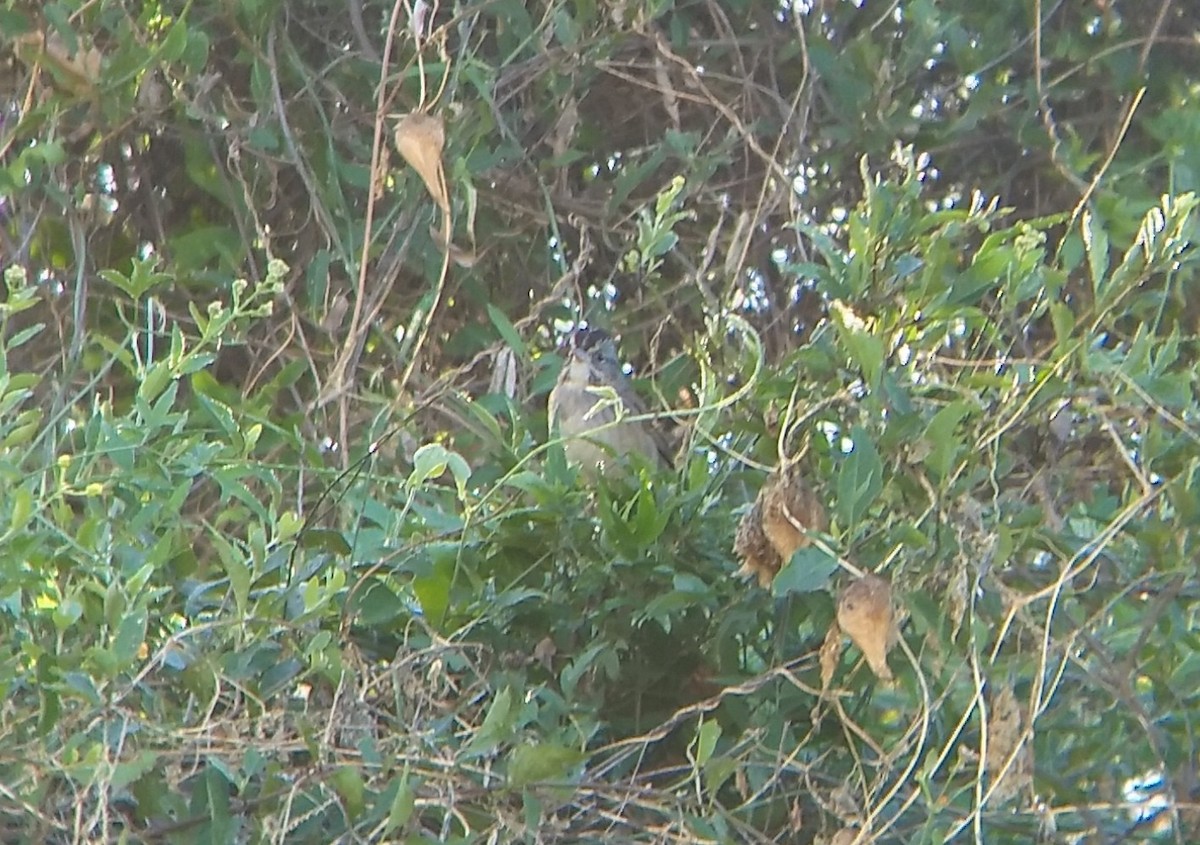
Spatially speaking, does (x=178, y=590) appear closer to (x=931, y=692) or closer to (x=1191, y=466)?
(x=931, y=692)

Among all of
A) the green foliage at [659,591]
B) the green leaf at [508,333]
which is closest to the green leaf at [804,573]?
the green foliage at [659,591]

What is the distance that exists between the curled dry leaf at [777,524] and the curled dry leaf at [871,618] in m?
0.05

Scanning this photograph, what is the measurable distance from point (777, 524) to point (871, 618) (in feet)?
0.29

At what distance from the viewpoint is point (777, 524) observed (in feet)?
3.52

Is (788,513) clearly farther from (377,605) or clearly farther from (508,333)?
(508,333)

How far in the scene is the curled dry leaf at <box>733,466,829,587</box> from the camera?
1.07 meters

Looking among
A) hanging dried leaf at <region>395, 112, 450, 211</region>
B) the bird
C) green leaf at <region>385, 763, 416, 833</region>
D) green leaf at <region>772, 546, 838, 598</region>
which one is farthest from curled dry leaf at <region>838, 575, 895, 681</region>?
the bird

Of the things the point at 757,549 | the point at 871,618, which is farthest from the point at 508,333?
the point at 871,618

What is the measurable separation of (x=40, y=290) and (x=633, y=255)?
720 millimetres

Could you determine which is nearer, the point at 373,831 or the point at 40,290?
the point at 373,831

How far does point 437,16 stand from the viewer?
1841mm

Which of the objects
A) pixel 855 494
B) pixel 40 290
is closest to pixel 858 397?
pixel 855 494

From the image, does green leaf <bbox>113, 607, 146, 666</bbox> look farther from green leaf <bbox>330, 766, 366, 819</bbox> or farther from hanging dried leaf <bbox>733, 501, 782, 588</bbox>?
hanging dried leaf <bbox>733, 501, 782, 588</bbox>

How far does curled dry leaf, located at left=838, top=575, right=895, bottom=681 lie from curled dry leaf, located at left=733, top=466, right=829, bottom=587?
49 mm
